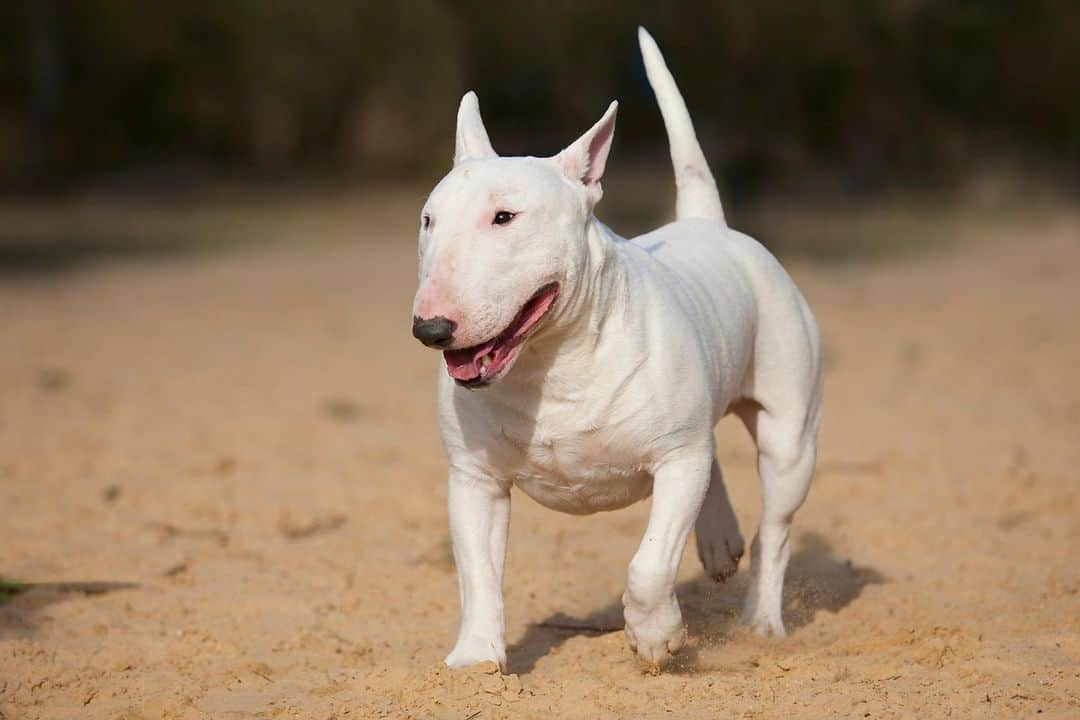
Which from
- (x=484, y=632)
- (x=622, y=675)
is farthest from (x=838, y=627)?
(x=484, y=632)

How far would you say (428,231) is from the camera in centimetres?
407

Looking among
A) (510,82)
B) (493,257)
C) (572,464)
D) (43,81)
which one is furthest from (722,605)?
(43,81)

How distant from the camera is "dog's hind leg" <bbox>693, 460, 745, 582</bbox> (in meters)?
5.30

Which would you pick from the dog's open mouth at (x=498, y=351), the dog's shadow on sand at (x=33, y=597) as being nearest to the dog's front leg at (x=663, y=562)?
the dog's open mouth at (x=498, y=351)

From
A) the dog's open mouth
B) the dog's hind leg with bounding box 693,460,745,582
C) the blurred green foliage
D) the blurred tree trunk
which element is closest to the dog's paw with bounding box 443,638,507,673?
the dog's open mouth

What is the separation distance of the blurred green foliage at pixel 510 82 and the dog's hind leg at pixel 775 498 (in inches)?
557

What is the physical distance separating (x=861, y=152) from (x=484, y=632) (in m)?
24.2

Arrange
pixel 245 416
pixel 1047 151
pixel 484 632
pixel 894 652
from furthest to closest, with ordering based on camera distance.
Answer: pixel 1047 151 → pixel 245 416 → pixel 894 652 → pixel 484 632

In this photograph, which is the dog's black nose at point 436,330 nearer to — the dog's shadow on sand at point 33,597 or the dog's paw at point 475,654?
the dog's paw at point 475,654

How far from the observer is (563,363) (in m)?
4.17

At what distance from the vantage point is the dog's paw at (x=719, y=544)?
17.4ft

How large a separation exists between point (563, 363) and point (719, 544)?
4.64ft

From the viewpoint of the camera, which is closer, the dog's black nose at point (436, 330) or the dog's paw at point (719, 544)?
the dog's black nose at point (436, 330)

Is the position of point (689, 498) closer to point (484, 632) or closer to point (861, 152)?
point (484, 632)
